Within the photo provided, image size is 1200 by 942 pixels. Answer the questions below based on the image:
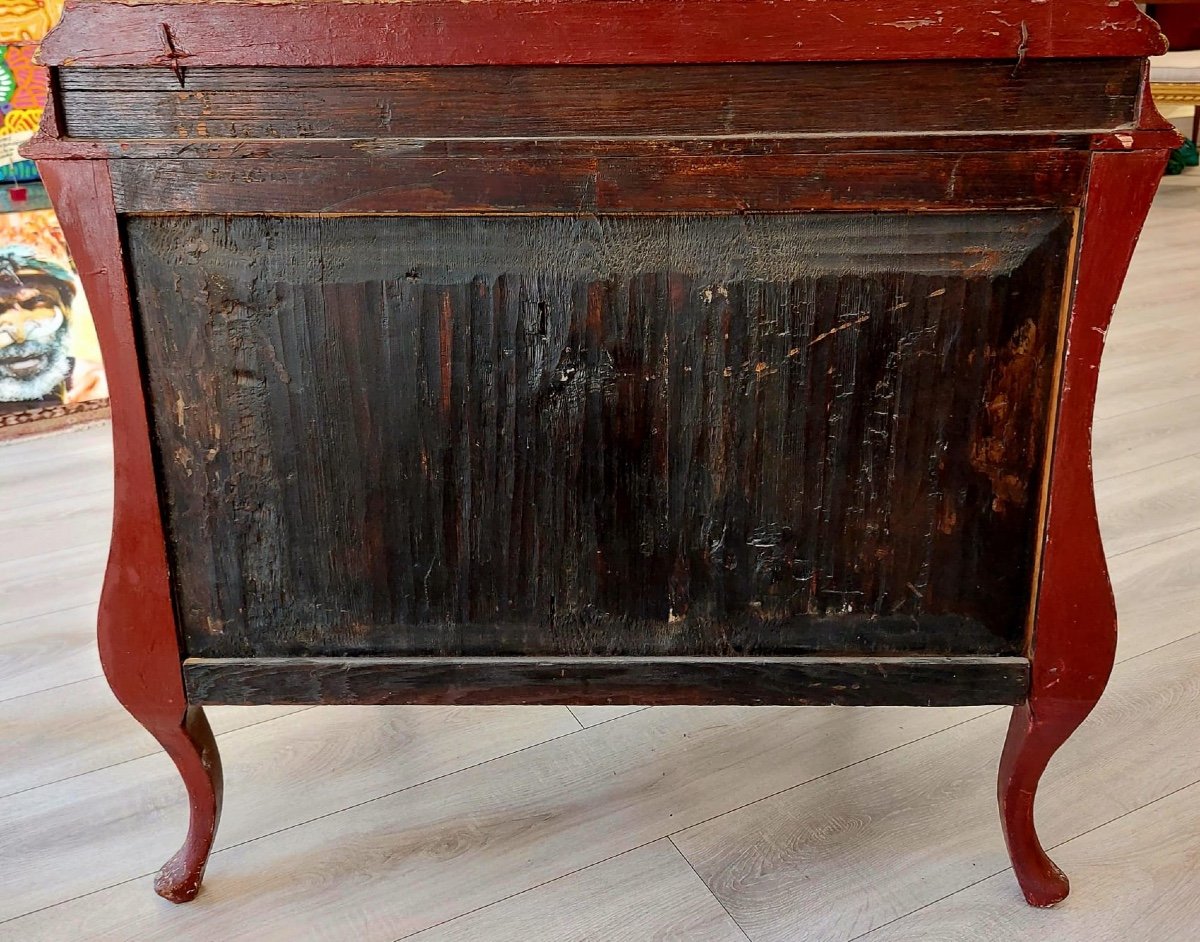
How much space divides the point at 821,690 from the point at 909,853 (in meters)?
0.28

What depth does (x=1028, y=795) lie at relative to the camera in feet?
3.34

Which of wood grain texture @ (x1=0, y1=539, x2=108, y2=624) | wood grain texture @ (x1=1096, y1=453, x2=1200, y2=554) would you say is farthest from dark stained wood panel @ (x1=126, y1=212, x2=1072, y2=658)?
wood grain texture @ (x1=1096, y1=453, x2=1200, y2=554)

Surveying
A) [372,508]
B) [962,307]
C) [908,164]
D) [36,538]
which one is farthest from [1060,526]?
[36,538]

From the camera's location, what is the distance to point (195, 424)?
2.86 ft

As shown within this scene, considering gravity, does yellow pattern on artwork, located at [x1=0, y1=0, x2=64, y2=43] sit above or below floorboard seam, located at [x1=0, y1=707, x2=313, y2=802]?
above

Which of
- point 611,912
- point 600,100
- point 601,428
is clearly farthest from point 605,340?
point 611,912

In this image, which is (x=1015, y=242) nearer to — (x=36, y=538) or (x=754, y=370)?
(x=754, y=370)

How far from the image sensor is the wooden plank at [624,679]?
0.94 metres

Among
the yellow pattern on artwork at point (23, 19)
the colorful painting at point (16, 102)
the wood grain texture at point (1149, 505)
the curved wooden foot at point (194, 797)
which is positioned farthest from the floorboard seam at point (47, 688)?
the wood grain texture at point (1149, 505)

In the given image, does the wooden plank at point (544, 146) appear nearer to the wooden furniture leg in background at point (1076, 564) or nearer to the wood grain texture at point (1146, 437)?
the wooden furniture leg in background at point (1076, 564)

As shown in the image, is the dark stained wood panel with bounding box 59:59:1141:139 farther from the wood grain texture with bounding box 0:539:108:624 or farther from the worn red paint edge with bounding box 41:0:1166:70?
the wood grain texture with bounding box 0:539:108:624

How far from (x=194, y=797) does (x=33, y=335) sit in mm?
1380

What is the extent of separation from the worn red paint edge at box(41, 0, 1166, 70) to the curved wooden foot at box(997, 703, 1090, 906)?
53 centimetres

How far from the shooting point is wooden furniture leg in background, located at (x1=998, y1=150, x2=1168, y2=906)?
31.3 inches
